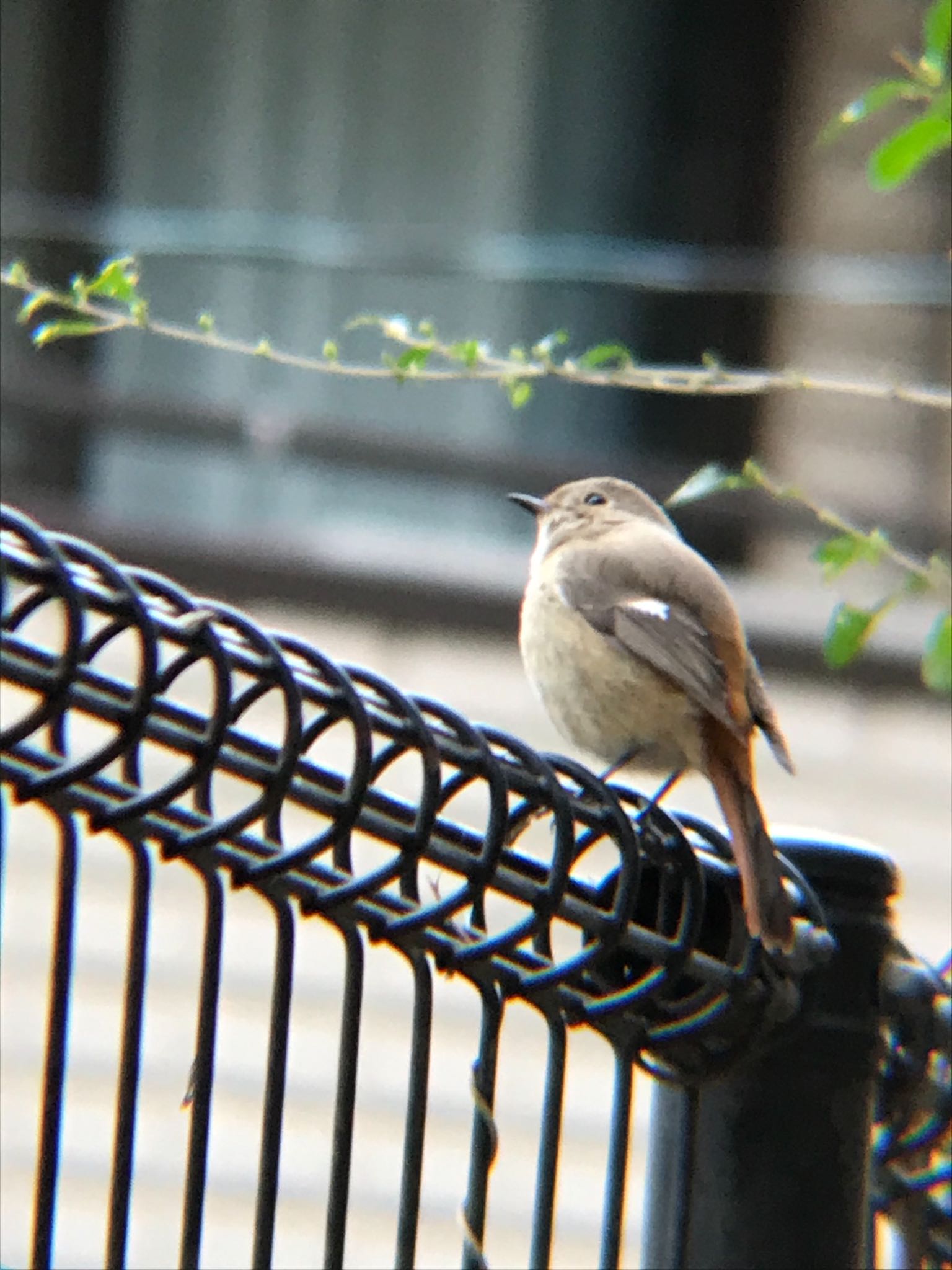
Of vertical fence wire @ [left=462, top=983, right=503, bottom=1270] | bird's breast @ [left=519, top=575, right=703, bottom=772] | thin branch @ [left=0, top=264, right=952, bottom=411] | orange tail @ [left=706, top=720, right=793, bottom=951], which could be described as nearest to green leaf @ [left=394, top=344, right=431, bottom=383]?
thin branch @ [left=0, top=264, right=952, bottom=411]

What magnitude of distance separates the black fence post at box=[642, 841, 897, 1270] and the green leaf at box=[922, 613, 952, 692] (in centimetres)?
53

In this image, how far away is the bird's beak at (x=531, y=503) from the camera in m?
3.48

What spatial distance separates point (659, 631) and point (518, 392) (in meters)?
0.86

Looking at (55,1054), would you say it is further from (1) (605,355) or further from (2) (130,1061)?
(1) (605,355)

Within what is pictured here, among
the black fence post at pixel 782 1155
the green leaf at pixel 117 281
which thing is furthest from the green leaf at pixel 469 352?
the black fence post at pixel 782 1155

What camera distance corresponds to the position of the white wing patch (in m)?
3.13

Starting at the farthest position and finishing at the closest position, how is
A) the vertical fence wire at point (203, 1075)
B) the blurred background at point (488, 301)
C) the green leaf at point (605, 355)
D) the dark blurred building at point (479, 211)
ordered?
1. the dark blurred building at point (479, 211)
2. the blurred background at point (488, 301)
3. the green leaf at point (605, 355)
4. the vertical fence wire at point (203, 1075)

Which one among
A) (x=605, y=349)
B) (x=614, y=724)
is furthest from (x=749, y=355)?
(x=605, y=349)

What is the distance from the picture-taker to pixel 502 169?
24.9 feet

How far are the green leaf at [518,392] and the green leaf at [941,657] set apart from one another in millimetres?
535

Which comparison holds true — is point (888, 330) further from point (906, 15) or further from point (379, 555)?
point (379, 555)

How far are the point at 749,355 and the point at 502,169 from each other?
118 centimetres

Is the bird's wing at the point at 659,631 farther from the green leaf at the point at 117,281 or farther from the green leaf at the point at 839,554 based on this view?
the green leaf at the point at 117,281

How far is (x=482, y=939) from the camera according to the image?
1440 millimetres
